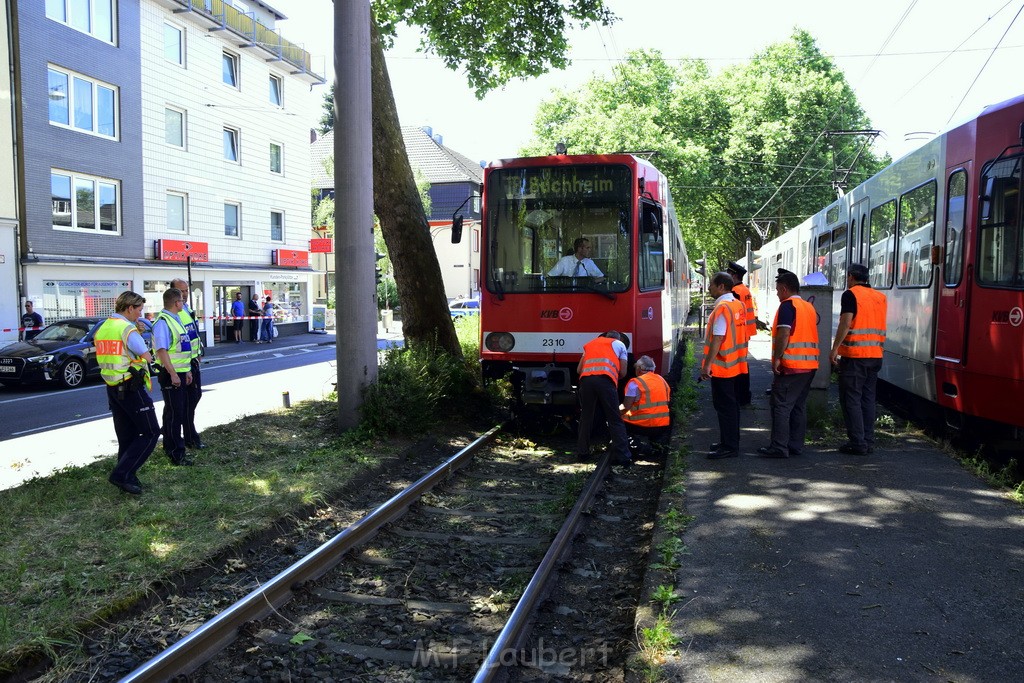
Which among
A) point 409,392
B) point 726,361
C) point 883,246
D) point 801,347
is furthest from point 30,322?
point 801,347

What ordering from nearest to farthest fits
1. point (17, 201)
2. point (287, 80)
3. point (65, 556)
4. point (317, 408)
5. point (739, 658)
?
point (739, 658)
point (65, 556)
point (317, 408)
point (17, 201)
point (287, 80)

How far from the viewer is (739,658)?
4.04 meters

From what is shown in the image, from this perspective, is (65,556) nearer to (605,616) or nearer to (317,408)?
(605,616)

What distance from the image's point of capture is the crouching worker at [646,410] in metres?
9.35

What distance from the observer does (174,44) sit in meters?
29.2

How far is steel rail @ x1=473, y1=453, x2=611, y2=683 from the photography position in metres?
4.11

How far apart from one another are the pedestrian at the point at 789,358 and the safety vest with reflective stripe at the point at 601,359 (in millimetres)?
1607

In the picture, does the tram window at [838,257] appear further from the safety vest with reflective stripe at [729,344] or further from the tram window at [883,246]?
the safety vest with reflective stripe at [729,344]

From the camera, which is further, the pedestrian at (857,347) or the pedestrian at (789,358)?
the pedestrian at (857,347)

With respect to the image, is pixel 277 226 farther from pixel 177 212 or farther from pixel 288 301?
pixel 177 212

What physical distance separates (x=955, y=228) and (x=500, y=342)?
4932mm

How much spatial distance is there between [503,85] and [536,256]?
7.75 metres

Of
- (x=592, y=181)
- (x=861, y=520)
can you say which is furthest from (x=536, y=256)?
(x=861, y=520)

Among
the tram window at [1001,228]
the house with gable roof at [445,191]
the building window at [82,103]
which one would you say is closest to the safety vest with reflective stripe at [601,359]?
the tram window at [1001,228]
